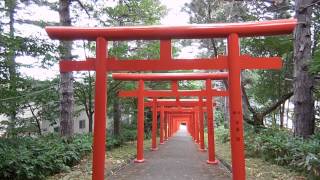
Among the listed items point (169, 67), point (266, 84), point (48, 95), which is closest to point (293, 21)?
point (169, 67)

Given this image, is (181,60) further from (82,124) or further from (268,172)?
Result: (82,124)

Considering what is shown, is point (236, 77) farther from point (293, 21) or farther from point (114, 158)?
point (114, 158)

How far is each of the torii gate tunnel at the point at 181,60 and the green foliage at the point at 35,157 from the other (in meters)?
1.98

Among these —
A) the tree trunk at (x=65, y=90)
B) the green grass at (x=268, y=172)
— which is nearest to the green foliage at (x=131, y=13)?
the tree trunk at (x=65, y=90)

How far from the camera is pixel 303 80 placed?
11.3m

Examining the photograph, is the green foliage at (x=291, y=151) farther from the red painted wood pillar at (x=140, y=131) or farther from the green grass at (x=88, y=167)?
the green grass at (x=88, y=167)

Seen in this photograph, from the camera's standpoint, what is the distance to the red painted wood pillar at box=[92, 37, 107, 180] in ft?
23.2

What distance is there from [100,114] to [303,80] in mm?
6825

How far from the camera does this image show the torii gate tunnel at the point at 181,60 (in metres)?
6.77

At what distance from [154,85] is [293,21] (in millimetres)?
18823

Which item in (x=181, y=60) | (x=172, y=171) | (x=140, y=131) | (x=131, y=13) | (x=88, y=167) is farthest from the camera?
(x=131, y=13)

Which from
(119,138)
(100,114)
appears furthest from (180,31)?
(119,138)

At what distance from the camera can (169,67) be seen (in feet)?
23.2

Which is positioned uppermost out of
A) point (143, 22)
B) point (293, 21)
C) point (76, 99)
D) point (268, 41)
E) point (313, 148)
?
point (143, 22)
